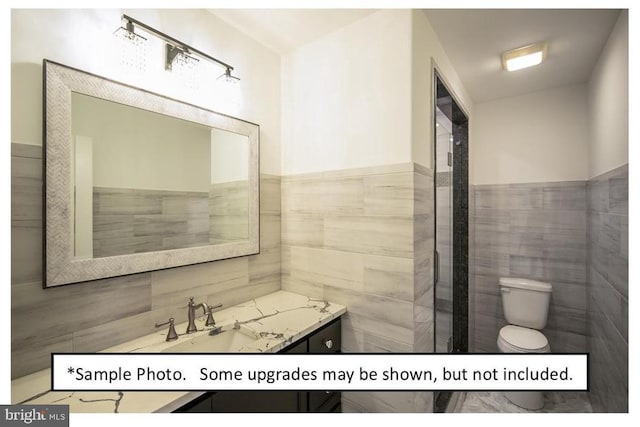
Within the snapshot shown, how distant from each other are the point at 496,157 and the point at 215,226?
2304mm

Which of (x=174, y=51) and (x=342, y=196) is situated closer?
(x=174, y=51)

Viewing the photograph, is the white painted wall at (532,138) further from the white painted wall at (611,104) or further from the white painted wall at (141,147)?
the white painted wall at (141,147)

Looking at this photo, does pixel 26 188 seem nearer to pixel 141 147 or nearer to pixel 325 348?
pixel 141 147

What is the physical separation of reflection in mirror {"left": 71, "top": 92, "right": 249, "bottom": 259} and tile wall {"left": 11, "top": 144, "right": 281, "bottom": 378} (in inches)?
4.3

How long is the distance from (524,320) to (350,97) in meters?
2.12

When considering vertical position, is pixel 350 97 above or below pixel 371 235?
Result: above

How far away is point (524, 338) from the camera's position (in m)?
1.87

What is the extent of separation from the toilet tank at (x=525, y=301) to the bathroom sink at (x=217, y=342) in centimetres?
204

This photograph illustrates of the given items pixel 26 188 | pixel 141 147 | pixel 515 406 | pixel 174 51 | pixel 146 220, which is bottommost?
pixel 515 406

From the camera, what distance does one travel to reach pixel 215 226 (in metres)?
1.34

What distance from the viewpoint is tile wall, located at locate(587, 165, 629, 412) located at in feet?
3.87

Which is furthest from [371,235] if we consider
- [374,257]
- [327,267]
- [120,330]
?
[120,330]

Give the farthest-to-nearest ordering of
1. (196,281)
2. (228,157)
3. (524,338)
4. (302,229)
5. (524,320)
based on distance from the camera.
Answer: (524,320) < (524,338) < (302,229) < (228,157) < (196,281)

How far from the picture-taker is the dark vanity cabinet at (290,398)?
33.5 inches
